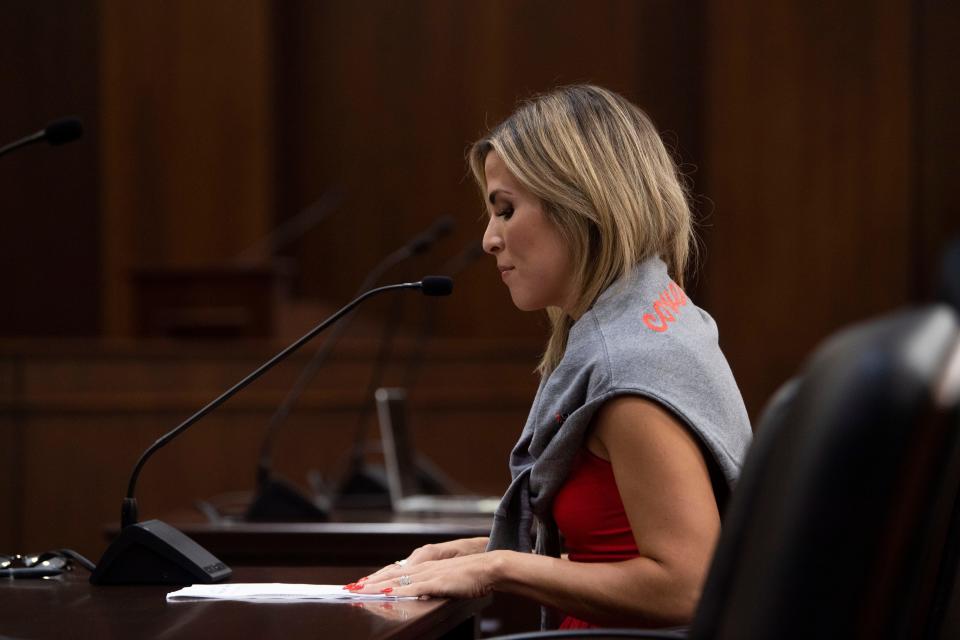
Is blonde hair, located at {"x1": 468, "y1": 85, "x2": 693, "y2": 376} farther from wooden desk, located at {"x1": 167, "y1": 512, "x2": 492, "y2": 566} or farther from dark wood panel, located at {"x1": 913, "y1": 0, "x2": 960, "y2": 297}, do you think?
dark wood panel, located at {"x1": 913, "y1": 0, "x2": 960, "y2": 297}

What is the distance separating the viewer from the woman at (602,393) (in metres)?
1.54

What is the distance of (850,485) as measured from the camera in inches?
30.2

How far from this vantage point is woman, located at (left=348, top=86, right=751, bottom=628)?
1.54m

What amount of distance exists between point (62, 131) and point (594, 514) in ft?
3.77

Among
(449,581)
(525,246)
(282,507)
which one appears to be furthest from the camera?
(282,507)

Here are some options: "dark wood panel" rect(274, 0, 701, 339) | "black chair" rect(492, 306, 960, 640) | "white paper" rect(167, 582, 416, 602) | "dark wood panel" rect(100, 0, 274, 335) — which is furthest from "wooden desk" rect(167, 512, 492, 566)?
"dark wood panel" rect(100, 0, 274, 335)

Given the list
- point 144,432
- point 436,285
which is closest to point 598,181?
point 436,285

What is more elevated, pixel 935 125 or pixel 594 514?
pixel 935 125

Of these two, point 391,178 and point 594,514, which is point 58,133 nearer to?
point 594,514

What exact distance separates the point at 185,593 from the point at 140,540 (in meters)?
0.17

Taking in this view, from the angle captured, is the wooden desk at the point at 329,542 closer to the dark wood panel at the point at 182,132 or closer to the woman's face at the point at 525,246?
the woman's face at the point at 525,246

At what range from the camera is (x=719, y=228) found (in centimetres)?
688

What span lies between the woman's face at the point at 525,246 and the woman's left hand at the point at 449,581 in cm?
37

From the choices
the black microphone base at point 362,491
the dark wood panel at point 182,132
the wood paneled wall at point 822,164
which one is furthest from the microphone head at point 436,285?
the dark wood panel at point 182,132
